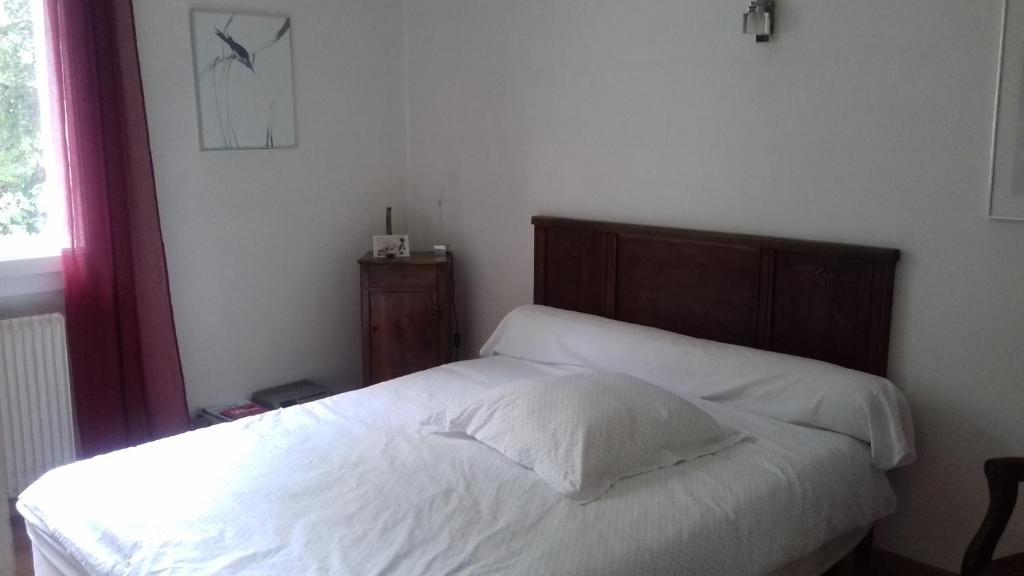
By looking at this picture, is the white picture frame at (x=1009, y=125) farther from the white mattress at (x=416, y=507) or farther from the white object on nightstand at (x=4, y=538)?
the white object on nightstand at (x=4, y=538)

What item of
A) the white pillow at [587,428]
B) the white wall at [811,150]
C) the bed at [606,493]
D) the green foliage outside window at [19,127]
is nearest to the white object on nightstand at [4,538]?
the bed at [606,493]

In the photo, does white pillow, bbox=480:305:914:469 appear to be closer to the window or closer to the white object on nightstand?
the window

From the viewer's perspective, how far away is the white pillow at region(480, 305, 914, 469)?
252 centimetres

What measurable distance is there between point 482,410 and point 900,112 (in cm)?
155

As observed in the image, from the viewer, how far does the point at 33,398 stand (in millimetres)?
3102

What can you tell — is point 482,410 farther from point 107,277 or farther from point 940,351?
point 107,277

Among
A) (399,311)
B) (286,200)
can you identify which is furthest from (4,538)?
(286,200)

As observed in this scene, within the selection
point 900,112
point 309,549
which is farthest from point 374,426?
point 900,112

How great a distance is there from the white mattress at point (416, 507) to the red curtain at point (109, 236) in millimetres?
859

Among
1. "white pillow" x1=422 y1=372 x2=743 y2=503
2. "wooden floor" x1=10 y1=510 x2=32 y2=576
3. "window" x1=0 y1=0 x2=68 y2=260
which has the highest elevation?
"window" x1=0 y1=0 x2=68 y2=260

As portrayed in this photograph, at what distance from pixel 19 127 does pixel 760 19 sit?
2679 millimetres

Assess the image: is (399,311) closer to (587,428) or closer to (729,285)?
(729,285)

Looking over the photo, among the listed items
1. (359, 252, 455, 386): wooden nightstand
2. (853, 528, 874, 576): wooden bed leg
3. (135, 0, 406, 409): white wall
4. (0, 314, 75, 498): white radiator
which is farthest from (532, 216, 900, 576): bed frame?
(0, 314, 75, 498): white radiator

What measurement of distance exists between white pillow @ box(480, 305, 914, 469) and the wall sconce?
3.43ft
